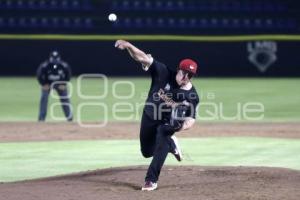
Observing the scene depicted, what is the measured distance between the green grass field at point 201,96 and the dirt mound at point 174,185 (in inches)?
323

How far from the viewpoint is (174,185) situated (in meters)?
8.65

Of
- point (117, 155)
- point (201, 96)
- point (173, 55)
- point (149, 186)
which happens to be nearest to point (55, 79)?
point (201, 96)

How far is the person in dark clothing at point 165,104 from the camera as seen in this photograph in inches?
324

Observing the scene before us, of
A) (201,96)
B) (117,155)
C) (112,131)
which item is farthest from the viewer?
(201,96)

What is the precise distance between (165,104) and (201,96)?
42.5 feet

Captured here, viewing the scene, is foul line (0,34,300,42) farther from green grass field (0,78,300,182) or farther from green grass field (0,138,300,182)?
green grass field (0,138,300,182)

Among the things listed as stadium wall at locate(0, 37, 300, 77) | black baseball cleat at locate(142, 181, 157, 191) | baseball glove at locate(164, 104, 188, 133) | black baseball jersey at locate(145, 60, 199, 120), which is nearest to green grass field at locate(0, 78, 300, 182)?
black baseball cleat at locate(142, 181, 157, 191)

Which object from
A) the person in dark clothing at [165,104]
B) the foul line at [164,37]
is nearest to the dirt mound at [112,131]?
the person in dark clothing at [165,104]

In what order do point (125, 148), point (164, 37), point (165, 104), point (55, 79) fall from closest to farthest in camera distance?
point (165, 104) < point (125, 148) < point (55, 79) < point (164, 37)
